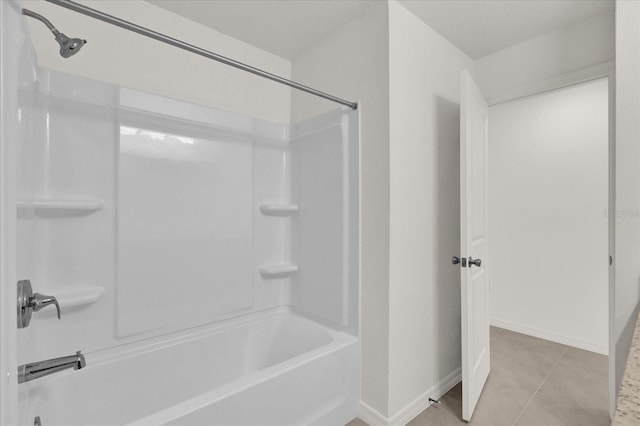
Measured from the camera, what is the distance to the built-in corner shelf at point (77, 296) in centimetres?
144

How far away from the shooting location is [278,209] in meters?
2.21

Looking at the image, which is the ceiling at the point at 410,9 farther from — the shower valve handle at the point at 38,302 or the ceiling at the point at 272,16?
the shower valve handle at the point at 38,302

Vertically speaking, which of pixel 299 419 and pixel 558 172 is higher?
pixel 558 172

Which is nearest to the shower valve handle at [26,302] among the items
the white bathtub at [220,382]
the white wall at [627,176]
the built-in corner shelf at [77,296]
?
the white bathtub at [220,382]

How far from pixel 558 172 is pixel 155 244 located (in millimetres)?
3453

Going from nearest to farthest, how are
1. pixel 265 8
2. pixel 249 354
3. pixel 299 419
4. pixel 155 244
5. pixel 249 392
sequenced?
pixel 249 392, pixel 299 419, pixel 155 244, pixel 265 8, pixel 249 354

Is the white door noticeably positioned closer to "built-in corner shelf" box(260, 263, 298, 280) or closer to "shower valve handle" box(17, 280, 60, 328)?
"built-in corner shelf" box(260, 263, 298, 280)

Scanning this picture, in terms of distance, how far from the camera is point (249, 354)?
200cm

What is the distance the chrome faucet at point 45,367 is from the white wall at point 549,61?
2.82m

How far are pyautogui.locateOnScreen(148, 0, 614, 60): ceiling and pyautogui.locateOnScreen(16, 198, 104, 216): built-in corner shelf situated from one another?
123 centimetres

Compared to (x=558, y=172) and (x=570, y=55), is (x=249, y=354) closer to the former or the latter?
(x=570, y=55)

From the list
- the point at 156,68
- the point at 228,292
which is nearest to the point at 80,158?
the point at 156,68

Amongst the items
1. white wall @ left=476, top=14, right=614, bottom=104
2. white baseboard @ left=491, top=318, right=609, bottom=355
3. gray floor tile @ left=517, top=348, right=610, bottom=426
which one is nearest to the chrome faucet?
gray floor tile @ left=517, top=348, right=610, bottom=426

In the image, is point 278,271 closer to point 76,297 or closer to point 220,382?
point 220,382
